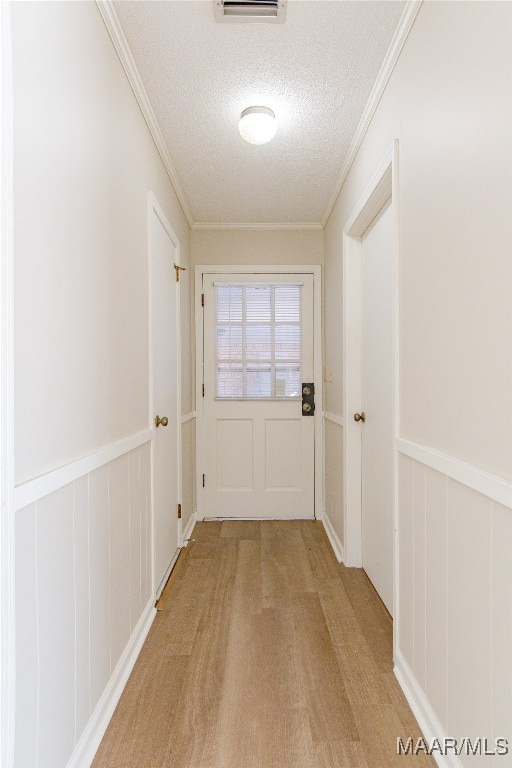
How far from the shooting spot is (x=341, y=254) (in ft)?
9.61

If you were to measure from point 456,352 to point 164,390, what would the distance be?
1.69 metres

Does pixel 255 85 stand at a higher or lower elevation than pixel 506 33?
higher

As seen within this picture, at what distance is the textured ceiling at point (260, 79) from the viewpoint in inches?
63.4

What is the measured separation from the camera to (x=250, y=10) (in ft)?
5.11

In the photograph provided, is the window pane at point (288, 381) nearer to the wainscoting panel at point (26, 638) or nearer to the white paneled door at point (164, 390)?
the white paneled door at point (164, 390)

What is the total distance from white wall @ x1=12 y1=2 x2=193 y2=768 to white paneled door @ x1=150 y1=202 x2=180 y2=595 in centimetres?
33

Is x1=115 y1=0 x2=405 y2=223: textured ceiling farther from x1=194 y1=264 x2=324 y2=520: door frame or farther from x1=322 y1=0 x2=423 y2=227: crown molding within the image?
x1=194 y1=264 x2=324 y2=520: door frame

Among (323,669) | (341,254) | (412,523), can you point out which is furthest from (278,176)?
(323,669)

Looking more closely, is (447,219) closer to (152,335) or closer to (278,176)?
(152,335)

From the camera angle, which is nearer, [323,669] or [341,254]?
[323,669]

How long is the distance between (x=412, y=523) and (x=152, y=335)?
4.60 ft

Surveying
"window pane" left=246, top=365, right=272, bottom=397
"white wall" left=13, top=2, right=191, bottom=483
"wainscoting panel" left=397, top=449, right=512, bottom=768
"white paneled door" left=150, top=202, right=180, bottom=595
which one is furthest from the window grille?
"wainscoting panel" left=397, top=449, right=512, bottom=768

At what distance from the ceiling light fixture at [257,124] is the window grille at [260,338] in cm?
162

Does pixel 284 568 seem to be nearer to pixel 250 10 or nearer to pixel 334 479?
pixel 334 479
